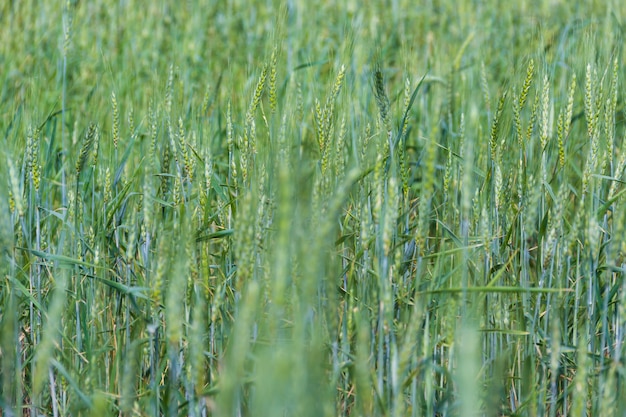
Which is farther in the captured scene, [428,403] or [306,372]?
[428,403]

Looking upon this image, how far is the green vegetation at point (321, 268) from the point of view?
1.24 meters

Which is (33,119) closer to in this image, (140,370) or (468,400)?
(140,370)

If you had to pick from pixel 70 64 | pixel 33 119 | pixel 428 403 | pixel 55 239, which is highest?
pixel 70 64

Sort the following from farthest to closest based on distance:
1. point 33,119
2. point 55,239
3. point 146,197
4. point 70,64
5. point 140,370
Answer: point 70,64 → point 55,239 → point 33,119 → point 140,370 → point 146,197

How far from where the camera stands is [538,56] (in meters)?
1.97

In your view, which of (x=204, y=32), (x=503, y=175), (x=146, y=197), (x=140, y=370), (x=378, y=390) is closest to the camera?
(x=378, y=390)

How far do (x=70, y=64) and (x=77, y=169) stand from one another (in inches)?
88.7

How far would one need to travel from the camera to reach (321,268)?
1301 millimetres

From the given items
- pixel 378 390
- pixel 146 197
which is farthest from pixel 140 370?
pixel 378 390

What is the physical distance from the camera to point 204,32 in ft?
14.0

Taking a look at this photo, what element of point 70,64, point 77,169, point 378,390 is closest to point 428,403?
point 378,390

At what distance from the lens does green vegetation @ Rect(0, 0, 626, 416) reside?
1.24m

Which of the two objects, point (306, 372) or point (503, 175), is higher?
point (503, 175)

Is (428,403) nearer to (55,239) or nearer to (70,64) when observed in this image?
(55,239)
